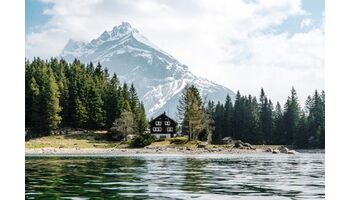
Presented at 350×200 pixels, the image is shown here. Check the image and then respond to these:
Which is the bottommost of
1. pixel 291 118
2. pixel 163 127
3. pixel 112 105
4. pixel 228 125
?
pixel 163 127

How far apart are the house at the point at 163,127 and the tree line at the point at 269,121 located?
253 centimetres

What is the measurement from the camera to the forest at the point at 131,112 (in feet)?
287

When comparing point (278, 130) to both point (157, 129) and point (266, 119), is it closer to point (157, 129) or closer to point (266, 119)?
point (266, 119)

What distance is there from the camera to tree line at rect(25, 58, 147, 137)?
284ft

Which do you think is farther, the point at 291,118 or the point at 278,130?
the point at 278,130

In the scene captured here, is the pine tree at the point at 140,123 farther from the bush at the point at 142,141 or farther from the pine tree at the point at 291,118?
the pine tree at the point at 291,118

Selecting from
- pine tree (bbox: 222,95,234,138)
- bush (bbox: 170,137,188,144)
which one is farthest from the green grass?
pine tree (bbox: 222,95,234,138)

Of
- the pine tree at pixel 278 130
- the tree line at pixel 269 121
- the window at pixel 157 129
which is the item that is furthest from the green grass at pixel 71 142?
the pine tree at pixel 278 130

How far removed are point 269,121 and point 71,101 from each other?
4031 cm

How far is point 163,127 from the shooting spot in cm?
10231

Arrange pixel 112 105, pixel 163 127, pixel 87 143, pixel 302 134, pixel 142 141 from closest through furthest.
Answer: pixel 87 143 → pixel 142 141 → pixel 112 105 → pixel 302 134 → pixel 163 127

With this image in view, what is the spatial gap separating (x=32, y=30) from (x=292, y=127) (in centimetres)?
8495

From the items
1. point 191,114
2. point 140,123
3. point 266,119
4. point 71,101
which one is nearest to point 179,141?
point 191,114

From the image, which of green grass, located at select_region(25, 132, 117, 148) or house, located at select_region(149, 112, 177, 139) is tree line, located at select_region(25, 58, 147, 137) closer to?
house, located at select_region(149, 112, 177, 139)
